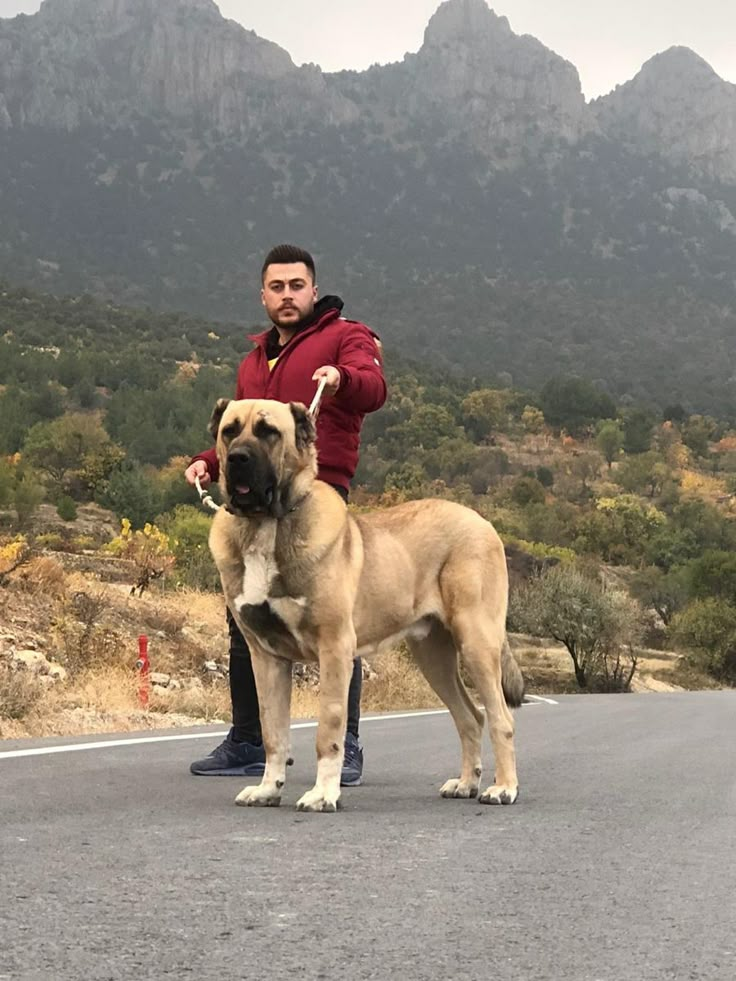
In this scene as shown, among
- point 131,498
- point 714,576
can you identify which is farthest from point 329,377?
point 714,576

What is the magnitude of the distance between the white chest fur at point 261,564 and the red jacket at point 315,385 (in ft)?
3.74

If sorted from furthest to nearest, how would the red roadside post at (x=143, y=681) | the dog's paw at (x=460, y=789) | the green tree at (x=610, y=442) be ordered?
1. the green tree at (x=610, y=442)
2. the red roadside post at (x=143, y=681)
3. the dog's paw at (x=460, y=789)

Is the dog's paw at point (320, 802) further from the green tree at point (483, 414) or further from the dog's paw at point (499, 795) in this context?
the green tree at point (483, 414)

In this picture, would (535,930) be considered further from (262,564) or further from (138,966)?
(262,564)

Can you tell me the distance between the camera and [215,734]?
1005 centimetres

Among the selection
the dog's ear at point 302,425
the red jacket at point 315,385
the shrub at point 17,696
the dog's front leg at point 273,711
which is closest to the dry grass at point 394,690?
the shrub at point 17,696

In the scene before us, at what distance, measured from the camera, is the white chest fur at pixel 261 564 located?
18.3 feet

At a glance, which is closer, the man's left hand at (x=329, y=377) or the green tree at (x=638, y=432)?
the man's left hand at (x=329, y=377)

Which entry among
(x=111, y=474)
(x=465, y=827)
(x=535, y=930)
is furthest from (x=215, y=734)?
(x=111, y=474)

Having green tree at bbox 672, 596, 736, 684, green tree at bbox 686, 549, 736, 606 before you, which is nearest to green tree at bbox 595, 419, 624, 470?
green tree at bbox 686, 549, 736, 606

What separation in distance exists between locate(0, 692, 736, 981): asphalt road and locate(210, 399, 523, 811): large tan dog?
1.06ft

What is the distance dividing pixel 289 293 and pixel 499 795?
2673mm

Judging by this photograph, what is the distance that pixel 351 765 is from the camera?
7.02 m

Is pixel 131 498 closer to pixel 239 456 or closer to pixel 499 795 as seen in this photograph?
pixel 499 795
